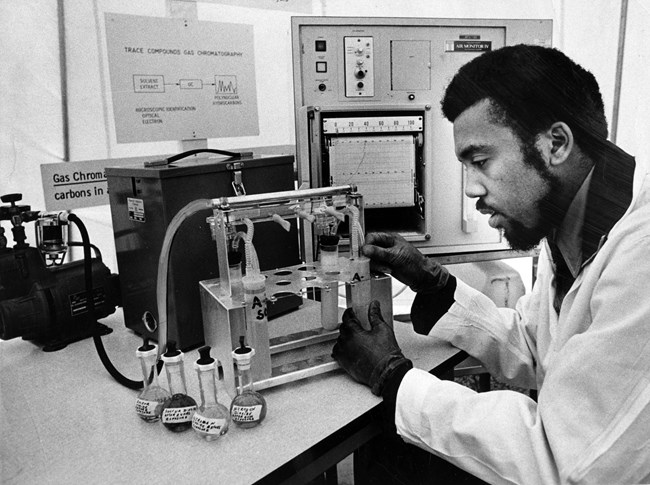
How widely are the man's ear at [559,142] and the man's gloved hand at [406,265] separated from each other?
0.43 meters

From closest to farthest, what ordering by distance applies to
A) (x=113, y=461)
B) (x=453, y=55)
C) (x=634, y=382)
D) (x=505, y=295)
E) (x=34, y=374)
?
(x=634, y=382), (x=113, y=461), (x=34, y=374), (x=453, y=55), (x=505, y=295)

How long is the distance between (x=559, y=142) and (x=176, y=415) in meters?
0.79

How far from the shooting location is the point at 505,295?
70.7 inches

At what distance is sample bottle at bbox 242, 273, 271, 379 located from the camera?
38.2 inches

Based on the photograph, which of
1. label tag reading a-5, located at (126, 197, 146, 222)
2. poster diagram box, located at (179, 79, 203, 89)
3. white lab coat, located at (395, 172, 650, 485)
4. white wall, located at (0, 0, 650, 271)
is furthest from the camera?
poster diagram box, located at (179, 79, 203, 89)

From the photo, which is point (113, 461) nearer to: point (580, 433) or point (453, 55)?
point (580, 433)

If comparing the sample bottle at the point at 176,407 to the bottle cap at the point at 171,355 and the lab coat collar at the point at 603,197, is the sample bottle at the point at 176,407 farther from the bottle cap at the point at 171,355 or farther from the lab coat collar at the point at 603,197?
the lab coat collar at the point at 603,197

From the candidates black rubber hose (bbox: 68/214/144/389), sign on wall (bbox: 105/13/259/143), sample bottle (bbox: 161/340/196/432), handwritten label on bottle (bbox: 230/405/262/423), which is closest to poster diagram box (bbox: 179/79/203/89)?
sign on wall (bbox: 105/13/259/143)

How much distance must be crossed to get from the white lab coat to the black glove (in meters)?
0.05

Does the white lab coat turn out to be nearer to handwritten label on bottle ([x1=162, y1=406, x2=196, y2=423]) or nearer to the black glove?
the black glove

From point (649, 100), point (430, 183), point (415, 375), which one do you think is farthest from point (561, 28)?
point (415, 375)

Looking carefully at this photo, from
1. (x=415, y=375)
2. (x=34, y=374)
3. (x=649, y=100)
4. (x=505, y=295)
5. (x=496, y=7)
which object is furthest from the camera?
(x=496, y=7)

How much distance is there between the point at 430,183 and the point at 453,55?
16.0 inches

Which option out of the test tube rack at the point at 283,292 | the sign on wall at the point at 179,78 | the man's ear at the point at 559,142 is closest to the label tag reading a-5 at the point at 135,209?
the test tube rack at the point at 283,292
